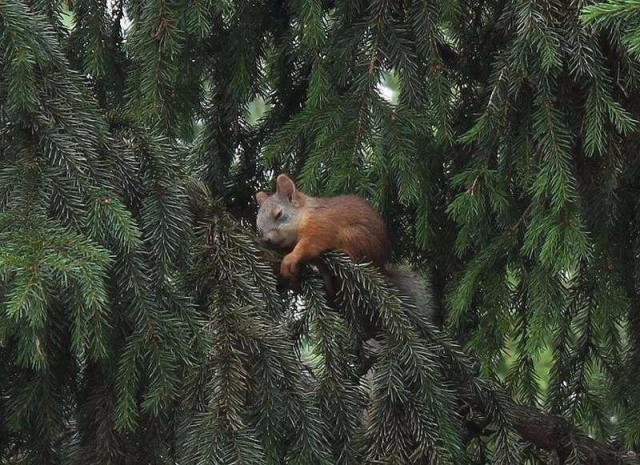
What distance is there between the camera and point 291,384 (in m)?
3.01

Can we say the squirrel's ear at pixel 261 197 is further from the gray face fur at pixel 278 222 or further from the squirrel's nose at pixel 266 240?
the squirrel's nose at pixel 266 240

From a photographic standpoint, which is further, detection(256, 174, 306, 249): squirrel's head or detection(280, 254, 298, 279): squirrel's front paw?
detection(256, 174, 306, 249): squirrel's head

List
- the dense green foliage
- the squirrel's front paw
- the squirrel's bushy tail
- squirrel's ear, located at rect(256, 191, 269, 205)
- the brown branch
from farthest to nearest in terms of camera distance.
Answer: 1. squirrel's ear, located at rect(256, 191, 269, 205)
2. the squirrel's bushy tail
3. the brown branch
4. the squirrel's front paw
5. the dense green foliage

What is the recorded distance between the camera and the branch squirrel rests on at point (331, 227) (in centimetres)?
403

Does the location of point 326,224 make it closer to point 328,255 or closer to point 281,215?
point 281,215

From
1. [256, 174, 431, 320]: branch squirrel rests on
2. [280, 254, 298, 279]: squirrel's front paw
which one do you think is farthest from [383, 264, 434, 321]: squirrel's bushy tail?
[280, 254, 298, 279]: squirrel's front paw

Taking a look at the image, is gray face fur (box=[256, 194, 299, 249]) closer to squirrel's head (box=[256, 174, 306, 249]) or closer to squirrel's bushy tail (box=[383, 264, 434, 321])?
squirrel's head (box=[256, 174, 306, 249])

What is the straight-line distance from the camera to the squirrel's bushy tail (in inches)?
163

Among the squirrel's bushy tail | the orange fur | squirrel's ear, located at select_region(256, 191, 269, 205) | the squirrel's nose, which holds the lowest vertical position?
the squirrel's bushy tail

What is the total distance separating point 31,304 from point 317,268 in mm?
1247

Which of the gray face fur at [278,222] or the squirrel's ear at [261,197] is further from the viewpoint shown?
the squirrel's ear at [261,197]

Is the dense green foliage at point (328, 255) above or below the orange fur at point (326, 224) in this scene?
above

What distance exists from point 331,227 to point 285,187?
0.25 meters

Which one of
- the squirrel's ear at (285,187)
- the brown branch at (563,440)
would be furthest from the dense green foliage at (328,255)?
the squirrel's ear at (285,187)
